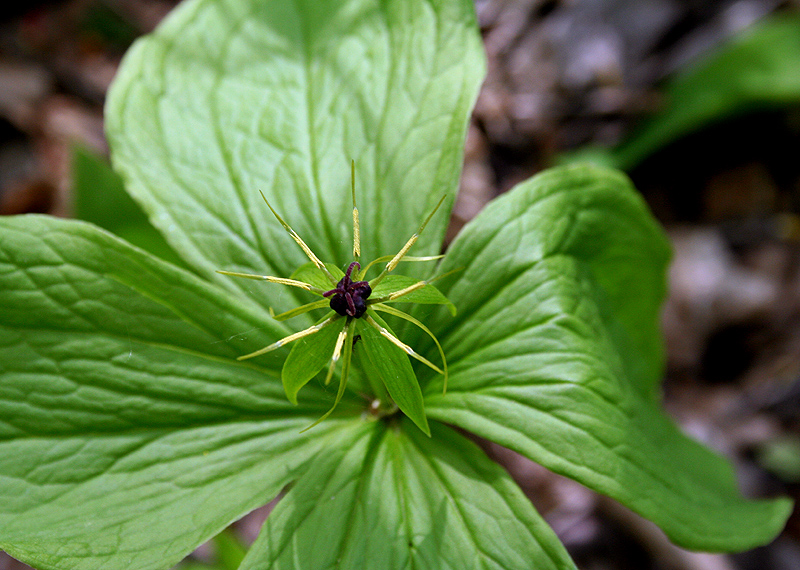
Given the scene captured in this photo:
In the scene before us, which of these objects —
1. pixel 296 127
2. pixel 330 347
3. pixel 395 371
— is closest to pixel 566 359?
pixel 395 371

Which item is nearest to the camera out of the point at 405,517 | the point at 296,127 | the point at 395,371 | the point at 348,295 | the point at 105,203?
the point at 348,295

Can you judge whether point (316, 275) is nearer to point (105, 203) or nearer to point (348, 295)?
point (348, 295)

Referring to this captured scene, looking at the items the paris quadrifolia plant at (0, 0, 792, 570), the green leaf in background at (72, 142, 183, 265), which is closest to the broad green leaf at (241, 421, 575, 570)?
the paris quadrifolia plant at (0, 0, 792, 570)

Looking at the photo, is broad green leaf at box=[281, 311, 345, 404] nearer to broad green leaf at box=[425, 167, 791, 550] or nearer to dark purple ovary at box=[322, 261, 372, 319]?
dark purple ovary at box=[322, 261, 372, 319]

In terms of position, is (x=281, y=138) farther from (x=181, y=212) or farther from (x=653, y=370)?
(x=653, y=370)

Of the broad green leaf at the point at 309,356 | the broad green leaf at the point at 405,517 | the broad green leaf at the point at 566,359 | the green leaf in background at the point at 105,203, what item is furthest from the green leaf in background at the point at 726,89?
the broad green leaf at the point at 309,356
